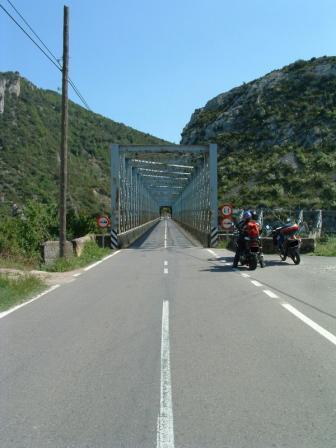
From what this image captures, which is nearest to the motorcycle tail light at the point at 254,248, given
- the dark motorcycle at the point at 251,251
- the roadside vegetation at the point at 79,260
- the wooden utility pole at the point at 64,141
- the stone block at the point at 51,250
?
the dark motorcycle at the point at 251,251

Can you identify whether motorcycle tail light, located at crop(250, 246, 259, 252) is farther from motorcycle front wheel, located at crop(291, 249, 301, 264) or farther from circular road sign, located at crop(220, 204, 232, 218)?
circular road sign, located at crop(220, 204, 232, 218)

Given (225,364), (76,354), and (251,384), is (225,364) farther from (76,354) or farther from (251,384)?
(76,354)

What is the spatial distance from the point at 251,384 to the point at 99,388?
4.62 ft

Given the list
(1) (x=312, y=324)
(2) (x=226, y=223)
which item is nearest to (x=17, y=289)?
(1) (x=312, y=324)

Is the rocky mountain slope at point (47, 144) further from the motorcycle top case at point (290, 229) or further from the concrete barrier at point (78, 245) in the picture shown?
the motorcycle top case at point (290, 229)

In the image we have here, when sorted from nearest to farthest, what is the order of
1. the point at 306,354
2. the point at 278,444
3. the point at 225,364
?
1. the point at 278,444
2. the point at 225,364
3. the point at 306,354

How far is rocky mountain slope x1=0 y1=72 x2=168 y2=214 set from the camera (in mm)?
77375

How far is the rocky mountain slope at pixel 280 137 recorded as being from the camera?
52.9 meters

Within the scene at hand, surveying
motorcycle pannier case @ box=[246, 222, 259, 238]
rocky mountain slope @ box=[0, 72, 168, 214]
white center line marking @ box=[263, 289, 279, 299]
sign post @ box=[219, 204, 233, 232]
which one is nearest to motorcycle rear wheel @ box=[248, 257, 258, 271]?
motorcycle pannier case @ box=[246, 222, 259, 238]

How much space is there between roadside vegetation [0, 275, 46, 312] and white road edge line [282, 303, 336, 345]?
4877 millimetres

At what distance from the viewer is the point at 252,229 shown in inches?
656

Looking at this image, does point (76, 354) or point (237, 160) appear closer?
point (76, 354)

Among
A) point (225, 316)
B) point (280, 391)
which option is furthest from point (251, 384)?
point (225, 316)

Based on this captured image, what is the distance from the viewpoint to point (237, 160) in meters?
68.4
